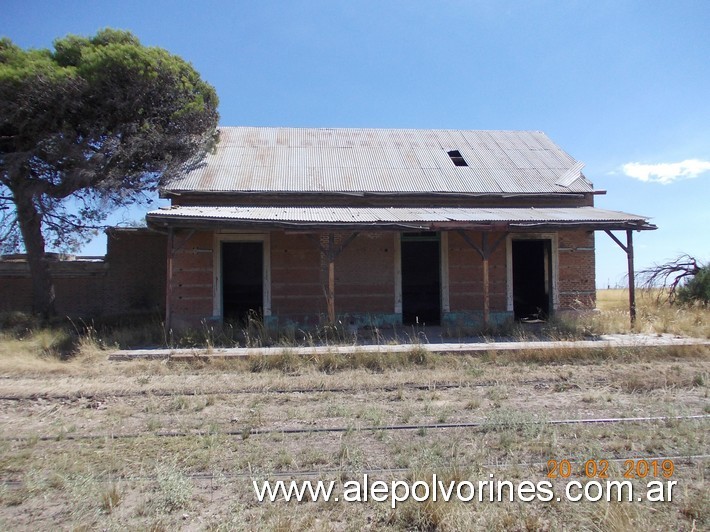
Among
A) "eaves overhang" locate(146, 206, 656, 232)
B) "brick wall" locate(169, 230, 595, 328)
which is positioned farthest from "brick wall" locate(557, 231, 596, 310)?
"eaves overhang" locate(146, 206, 656, 232)

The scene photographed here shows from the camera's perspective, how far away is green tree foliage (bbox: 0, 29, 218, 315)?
11828 millimetres

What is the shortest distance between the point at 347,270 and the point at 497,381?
5.99 m

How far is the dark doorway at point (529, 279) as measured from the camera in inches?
549

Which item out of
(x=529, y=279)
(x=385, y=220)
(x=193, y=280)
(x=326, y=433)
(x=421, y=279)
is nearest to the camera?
(x=326, y=433)

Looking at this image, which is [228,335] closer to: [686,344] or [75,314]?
[75,314]

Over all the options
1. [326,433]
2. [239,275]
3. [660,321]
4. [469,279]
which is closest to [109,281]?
[239,275]

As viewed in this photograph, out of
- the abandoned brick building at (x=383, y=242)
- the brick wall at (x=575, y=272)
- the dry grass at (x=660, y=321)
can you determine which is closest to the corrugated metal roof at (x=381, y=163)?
the abandoned brick building at (x=383, y=242)

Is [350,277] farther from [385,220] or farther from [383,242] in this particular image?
[385,220]

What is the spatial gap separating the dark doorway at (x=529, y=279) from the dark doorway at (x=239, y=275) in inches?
280

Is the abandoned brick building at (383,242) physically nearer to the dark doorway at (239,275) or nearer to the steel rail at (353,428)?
the dark doorway at (239,275)

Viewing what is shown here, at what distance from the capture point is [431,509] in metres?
3.27

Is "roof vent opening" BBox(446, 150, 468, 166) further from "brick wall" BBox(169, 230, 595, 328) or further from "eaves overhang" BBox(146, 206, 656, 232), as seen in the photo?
"eaves overhang" BBox(146, 206, 656, 232)

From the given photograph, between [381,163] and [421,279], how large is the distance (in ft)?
13.8

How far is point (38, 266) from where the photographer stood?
1286cm
